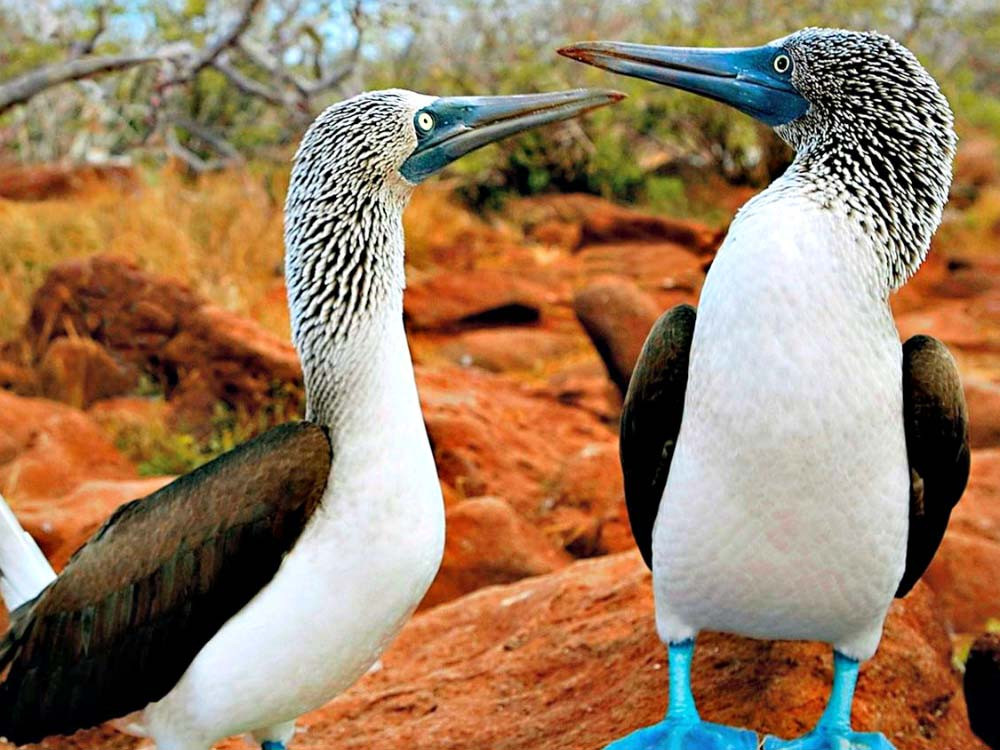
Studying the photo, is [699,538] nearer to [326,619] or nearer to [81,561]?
[326,619]

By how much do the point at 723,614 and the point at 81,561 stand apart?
62.7 inches

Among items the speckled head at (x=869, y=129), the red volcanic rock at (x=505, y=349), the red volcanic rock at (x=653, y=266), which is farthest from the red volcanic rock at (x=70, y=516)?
the red volcanic rock at (x=653, y=266)

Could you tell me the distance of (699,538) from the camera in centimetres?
312

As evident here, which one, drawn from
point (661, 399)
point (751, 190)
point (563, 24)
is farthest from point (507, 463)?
point (563, 24)

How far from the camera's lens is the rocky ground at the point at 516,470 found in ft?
12.6

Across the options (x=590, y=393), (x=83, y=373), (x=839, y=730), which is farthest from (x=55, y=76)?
(x=839, y=730)

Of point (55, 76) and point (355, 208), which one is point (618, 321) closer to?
point (55, 76)

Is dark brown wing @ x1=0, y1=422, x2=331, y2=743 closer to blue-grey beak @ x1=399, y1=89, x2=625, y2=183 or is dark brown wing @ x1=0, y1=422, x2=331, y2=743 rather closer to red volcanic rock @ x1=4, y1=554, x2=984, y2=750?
blue-grey beak @ x1=399, y1=89, x2=625, y2=183

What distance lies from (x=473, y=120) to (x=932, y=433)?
1.38 metres

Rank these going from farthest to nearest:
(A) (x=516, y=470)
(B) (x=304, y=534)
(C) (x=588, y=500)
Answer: (A) (x=516, y=470), (C) (x=588, y=500), (B) (x=304, y=534)

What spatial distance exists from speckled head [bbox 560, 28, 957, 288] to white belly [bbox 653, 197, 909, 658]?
0.18 meters

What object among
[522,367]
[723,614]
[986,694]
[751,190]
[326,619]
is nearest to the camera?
[326,619]

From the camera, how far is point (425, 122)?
3406mm

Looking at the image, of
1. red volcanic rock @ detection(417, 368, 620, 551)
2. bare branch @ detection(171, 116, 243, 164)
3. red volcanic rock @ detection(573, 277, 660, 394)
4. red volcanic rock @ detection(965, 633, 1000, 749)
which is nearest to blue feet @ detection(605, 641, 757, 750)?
red volcanic rock @ detection(965, 633, 1000, 749)
